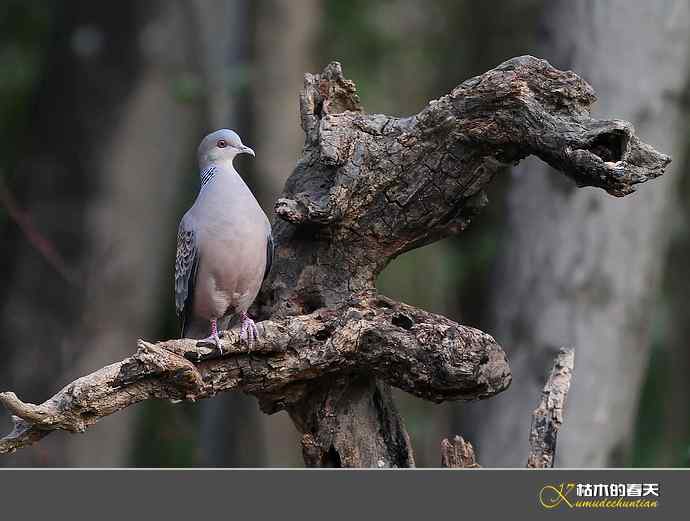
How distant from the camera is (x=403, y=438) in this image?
4.74 m

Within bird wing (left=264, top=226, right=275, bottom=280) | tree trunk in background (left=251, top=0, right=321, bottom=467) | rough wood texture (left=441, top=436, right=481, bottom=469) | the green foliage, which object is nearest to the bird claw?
bird wing (left=264, top=226, right=275, bottom=280)

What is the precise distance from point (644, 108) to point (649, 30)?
0.56 m

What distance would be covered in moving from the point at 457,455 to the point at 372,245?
102 cm

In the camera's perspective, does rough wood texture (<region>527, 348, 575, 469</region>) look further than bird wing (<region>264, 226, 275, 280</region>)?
No

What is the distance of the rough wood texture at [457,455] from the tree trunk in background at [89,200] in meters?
4.78

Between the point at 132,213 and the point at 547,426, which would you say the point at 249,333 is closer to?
the point at 547,426

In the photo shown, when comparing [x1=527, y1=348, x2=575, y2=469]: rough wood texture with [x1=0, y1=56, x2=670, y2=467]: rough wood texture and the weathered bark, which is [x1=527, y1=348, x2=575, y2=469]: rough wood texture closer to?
the weathered bark

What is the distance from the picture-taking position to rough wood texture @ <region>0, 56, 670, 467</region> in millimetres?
3893

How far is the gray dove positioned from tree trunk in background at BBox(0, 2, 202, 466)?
3852 millimetres

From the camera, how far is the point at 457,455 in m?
4.42

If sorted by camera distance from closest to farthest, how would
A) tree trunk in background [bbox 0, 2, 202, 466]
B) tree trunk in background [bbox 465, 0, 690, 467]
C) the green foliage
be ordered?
tree trunk in background [bbox 465, 0, 690, 467] < tree trunk in background [bbox 0, 2, 202, 466] < the green foliage

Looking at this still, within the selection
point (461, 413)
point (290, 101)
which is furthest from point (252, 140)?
point (461, 413)

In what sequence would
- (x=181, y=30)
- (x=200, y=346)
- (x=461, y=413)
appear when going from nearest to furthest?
(x=200, y=346) → (x=461, y=413) → (x=181, y=30)
